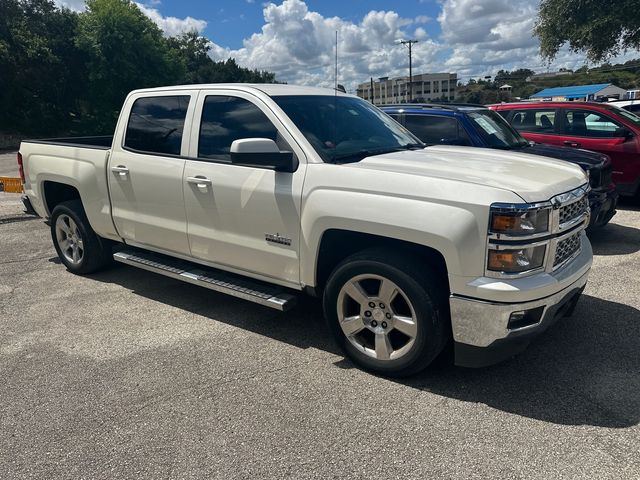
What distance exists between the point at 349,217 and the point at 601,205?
4.49 metres

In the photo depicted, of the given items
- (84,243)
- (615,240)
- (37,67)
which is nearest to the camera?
(84,243)

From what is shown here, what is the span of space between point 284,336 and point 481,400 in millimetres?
1648

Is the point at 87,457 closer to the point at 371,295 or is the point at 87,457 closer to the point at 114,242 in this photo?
the point at 371,295

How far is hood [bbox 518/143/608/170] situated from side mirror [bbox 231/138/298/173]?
167 inches

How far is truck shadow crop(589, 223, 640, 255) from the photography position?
251 inches

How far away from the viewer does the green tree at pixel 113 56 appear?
131 ft

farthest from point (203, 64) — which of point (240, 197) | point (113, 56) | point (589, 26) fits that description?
point (240, 197)

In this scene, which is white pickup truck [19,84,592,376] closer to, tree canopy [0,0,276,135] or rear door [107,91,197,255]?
rear door [107,91,197,255]

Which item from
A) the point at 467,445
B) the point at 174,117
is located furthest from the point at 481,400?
the point at 174,117

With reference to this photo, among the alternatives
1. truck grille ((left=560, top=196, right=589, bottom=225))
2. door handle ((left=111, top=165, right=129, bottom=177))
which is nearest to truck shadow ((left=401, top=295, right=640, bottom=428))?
truck grille ((left=560, top=196, right=589, bottom=225))

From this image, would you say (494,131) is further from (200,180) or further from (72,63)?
(72,63)

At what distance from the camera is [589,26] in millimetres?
14773

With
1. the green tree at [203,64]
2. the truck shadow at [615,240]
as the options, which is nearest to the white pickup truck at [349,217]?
the truck shadow at [615,240]

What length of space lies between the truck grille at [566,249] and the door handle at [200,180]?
2602 mm
